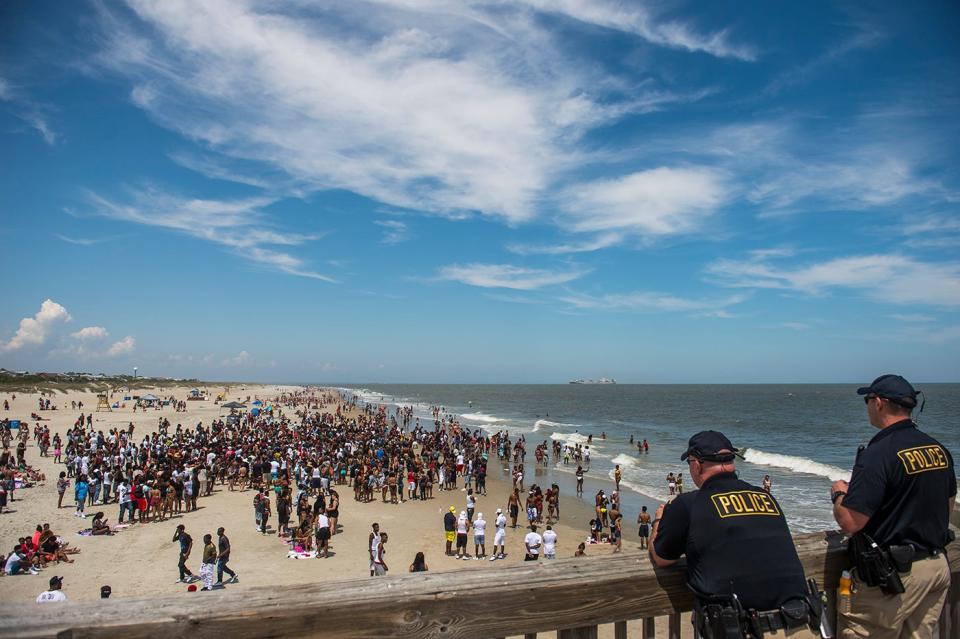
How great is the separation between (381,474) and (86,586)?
12.8 meters

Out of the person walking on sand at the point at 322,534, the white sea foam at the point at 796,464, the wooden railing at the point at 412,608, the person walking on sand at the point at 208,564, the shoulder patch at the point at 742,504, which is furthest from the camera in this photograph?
the white sea foam at the point at 796,464

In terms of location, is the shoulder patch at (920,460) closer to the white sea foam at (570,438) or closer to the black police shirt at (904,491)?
the black police shirt at (904,491)

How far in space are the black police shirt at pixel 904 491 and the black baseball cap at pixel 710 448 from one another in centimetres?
72

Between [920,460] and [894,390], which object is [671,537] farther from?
[894,390]

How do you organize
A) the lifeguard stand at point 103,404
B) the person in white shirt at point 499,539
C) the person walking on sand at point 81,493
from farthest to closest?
the lifeguard stand at point 103,404 → the person walking on sand at point 81,493 → the person in white shirt at point 499,539

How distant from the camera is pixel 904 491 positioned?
110 inches

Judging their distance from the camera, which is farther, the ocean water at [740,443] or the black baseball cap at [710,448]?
the ocean water at [740,443]

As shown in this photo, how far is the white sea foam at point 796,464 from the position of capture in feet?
118

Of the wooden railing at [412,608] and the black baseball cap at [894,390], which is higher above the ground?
the black baseball cap at [894,390]

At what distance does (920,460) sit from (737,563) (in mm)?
1256

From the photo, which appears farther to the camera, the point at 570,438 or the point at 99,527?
the point at 570,438

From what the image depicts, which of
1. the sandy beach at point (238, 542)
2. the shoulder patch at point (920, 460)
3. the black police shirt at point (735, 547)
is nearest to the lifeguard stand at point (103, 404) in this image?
the sandy beach at point (238, 542)

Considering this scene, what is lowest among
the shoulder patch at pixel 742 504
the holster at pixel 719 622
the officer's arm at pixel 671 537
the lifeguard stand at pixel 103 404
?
the lifeguard stand at pixel 103 404

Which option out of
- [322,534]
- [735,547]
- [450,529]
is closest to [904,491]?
[735,547]
